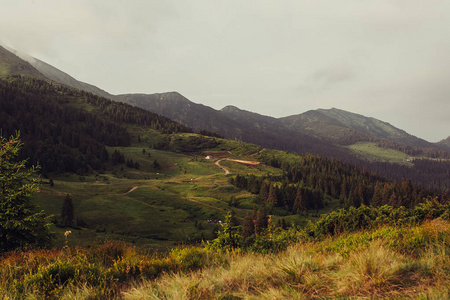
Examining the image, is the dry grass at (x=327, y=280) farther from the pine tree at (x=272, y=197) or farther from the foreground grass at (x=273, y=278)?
the pine tree at (x=272, y=197)

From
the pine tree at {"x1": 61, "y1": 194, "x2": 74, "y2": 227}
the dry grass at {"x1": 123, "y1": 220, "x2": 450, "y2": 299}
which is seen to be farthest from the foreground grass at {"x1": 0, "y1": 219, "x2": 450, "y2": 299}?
the pine tree at {"x1": 61, "y1": 194, "x2": 74, "y2": 227}

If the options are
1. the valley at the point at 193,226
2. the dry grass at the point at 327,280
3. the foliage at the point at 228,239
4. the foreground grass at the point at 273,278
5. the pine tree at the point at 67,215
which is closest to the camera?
the dry grass at the point at 327,280

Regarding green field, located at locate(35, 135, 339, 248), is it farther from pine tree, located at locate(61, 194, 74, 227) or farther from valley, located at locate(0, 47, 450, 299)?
pine tree, located at locate(61, 194, 74, 227)

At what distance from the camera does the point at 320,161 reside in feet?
565

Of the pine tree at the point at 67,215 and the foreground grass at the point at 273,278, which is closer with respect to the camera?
the foreground grass at the point at 273,278

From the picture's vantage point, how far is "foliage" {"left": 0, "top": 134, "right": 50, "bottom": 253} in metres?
13.9

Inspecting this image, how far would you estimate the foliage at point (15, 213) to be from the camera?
13852 millimetres

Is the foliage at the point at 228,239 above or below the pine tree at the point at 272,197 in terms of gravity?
above

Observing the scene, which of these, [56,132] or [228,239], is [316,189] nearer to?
[228,239]

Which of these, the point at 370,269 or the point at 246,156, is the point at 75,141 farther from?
the point at 370,269

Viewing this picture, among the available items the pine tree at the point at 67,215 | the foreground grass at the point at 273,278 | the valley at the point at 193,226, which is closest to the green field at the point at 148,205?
the valley at the point at 193,226

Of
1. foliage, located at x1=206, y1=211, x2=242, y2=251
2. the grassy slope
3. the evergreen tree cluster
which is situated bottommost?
the grassy slope

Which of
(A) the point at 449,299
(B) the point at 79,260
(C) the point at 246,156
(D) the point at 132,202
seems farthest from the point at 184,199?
(C) the point at 246,156

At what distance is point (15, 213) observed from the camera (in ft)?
46.3
